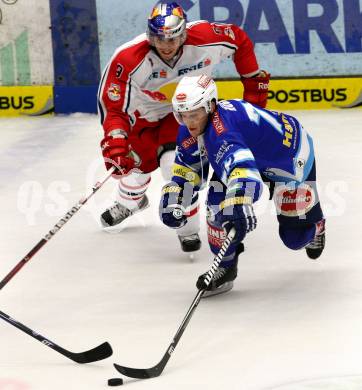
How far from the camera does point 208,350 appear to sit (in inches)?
153

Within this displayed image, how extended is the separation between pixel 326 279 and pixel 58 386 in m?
1.58

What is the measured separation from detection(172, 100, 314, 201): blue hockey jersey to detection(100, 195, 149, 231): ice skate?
1269 mm

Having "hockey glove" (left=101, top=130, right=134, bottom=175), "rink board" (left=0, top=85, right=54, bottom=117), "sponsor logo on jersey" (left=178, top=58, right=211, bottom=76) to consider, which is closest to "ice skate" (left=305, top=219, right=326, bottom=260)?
"hockey glove" (left=101, top=130, right=134, bottom=175)

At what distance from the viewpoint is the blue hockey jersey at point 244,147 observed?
4.21 m

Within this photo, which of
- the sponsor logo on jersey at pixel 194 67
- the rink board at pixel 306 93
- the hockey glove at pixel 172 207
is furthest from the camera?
the rink board at pixel 306 93

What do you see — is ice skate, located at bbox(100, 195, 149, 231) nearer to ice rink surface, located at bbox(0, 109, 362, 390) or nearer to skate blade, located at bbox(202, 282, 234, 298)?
ice rink surface, located at bbox(0, 109, 362, 390)

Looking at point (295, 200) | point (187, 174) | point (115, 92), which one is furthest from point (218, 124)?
point (115, 92)

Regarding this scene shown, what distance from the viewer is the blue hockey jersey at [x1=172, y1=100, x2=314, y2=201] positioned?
421 cm

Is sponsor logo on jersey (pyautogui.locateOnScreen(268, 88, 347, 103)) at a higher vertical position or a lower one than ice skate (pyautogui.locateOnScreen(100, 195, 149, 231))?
lower

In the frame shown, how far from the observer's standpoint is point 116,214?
5828 millimetres

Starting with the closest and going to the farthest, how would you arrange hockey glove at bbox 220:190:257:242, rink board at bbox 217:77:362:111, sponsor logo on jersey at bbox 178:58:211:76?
hockey glove at bbox 220:190:257:242 → sponsor logo on jersey at bbox 178:58:211:76 → rink board at bbox 217:77:362:111

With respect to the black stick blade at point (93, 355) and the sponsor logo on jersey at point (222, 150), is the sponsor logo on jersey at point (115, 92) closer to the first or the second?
the sponsor logo on jersey at point (222, 150)

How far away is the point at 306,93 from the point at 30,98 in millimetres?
2251

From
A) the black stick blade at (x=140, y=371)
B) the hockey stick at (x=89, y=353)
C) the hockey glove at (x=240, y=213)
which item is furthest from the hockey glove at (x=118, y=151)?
the black stick blade at (x=140, y=371)
